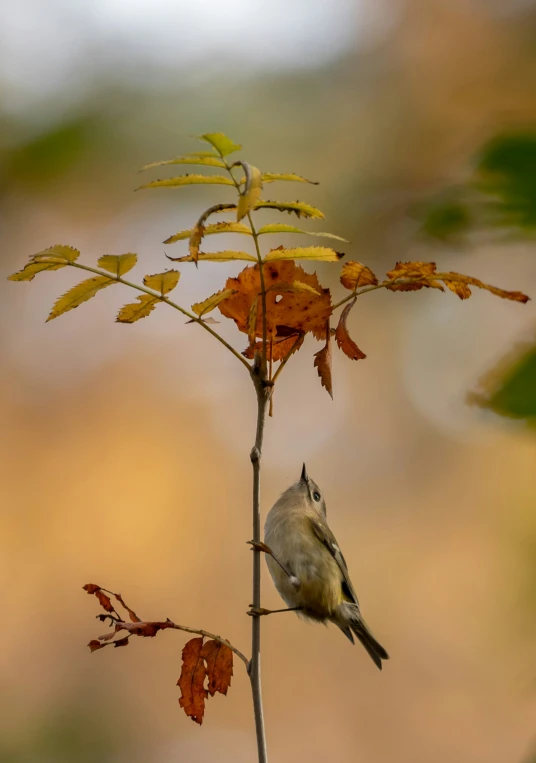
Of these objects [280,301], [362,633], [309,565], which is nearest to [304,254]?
[280,301]

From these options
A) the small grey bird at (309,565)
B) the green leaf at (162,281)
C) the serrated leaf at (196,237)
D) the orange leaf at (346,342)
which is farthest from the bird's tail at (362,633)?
the serrated leaf at (196,237)

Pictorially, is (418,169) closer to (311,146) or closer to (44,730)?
(311,146)

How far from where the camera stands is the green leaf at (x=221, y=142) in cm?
76

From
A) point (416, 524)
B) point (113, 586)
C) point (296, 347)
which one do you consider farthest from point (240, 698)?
point (296, 347)

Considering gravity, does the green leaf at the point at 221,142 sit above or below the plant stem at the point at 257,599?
above

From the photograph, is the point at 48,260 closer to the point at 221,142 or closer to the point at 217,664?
the point at 221,142

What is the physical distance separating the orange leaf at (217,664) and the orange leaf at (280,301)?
1.20 ft

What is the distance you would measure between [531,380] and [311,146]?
548 centimetres

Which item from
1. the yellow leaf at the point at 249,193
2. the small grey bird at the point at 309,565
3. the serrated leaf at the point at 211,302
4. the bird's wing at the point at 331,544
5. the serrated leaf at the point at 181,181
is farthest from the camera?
the bird's wing at the point at 331,544

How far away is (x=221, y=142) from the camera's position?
30.5 inches

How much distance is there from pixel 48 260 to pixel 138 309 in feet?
0.38

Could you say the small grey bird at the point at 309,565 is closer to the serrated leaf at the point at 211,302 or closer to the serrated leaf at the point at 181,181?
the serrated leaf at the point at 211,302

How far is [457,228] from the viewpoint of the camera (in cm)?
70

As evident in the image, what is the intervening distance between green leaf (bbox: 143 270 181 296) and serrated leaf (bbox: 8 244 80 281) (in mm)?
86
